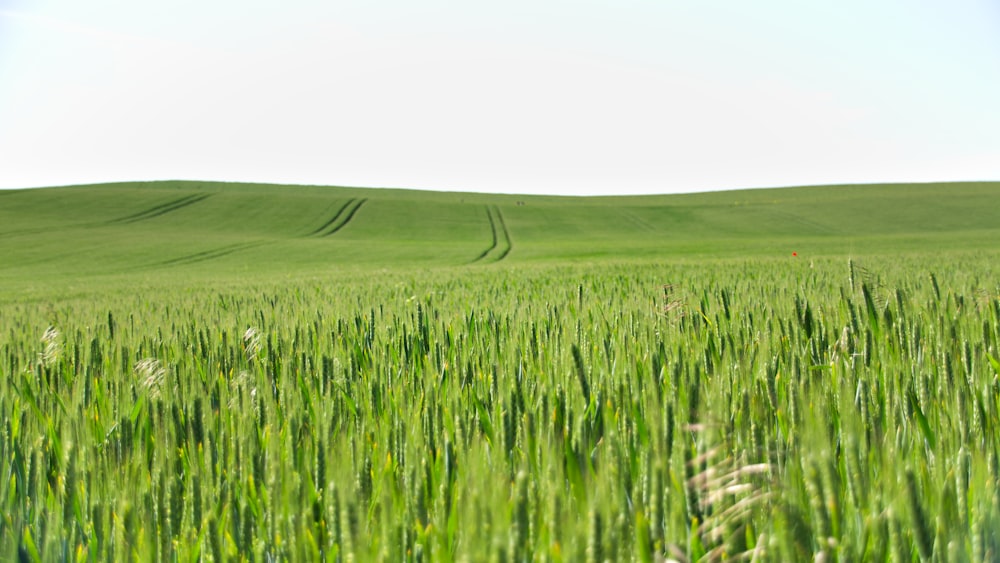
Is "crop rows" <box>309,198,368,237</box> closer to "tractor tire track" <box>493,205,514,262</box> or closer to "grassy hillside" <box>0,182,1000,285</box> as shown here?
"grassy hillside" <box>0,182,1000,285</box>

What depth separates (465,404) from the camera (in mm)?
1391

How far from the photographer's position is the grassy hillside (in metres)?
31.3

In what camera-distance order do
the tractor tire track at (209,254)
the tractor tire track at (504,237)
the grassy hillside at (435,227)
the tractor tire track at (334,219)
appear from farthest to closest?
1. the tractor tire track at (334,219)
2. the tractor tire track at (504,237)
3. the grassy hillside at (435,227)
4. the tractor tire track at (209,254)

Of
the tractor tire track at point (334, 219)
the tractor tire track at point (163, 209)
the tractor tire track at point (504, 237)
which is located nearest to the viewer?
the tractor tire track at point (504, 237)

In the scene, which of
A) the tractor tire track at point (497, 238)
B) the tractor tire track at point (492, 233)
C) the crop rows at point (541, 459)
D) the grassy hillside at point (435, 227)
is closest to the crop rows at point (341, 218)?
the grassy hillside at point (435, 227)

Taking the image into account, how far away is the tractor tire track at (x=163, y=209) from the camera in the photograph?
50541 millimetres

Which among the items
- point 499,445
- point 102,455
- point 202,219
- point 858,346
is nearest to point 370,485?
point 499,445

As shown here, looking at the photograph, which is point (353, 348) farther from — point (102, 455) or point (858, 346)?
point (858, 346)

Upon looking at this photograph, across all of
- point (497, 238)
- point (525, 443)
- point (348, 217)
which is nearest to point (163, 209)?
point (348, 217)

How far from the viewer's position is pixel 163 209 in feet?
183

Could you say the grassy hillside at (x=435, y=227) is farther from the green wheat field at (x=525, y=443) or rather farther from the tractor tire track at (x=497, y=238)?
the green wheat field at (x=525, y=443)

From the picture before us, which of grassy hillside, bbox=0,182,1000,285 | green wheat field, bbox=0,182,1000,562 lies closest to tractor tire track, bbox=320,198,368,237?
grassy hillside, bbox=0,182,1000,285

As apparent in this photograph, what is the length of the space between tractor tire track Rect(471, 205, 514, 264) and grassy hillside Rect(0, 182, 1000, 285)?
122 millimetres

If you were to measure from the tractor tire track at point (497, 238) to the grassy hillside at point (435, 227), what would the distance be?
0.40 ft
